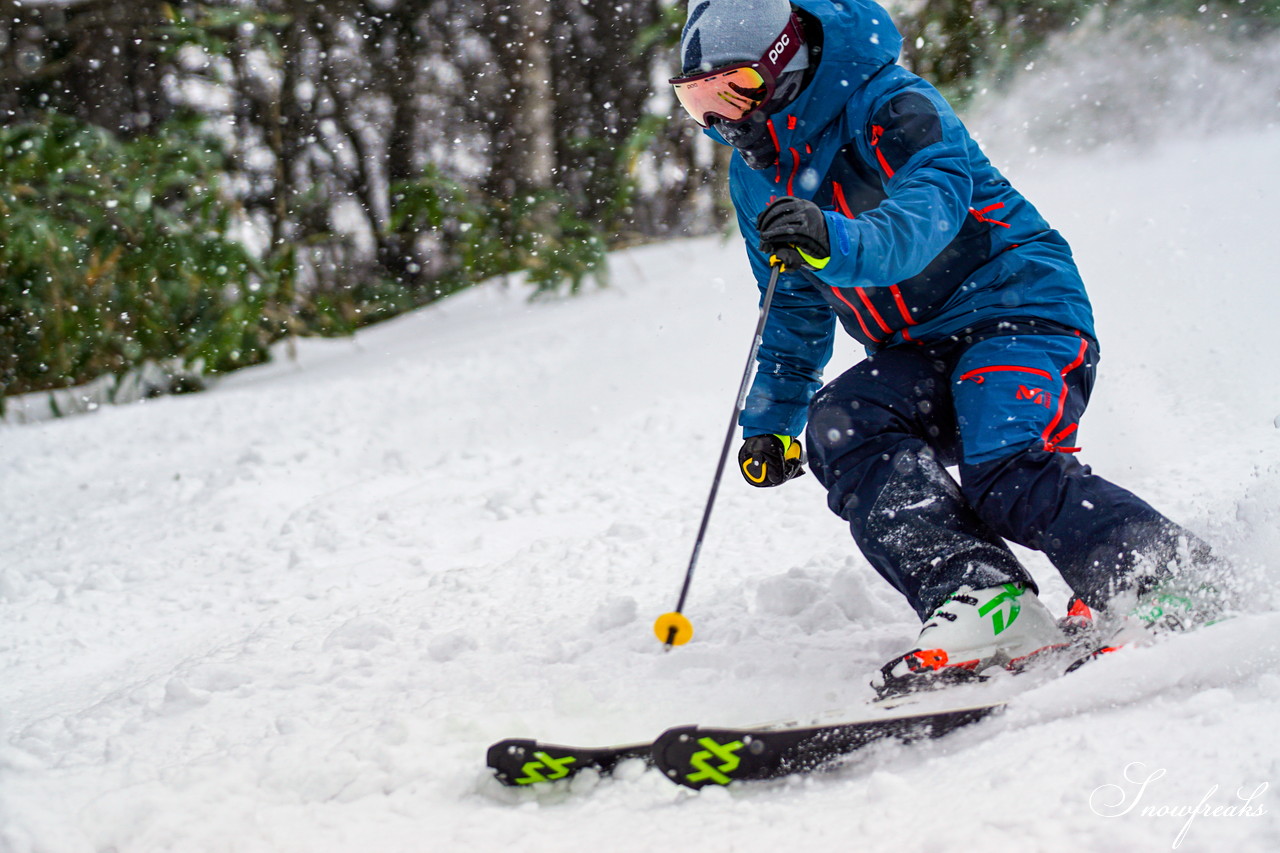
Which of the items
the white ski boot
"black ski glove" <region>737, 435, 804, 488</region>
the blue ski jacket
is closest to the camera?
the white ski boot

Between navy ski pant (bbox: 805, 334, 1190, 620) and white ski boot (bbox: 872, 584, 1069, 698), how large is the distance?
0.04 meters

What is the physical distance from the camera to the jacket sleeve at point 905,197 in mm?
1834

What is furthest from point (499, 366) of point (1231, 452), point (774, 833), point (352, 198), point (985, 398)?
point (352, 198)

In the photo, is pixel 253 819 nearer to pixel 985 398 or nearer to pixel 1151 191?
pixel 985 398

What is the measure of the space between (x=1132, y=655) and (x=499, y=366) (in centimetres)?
488

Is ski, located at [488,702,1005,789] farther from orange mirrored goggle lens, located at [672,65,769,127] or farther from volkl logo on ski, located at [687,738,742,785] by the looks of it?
orange mirrored goggle lens, located at [672,65,769,127]

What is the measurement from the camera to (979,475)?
1990 mm

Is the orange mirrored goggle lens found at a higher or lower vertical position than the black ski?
higher

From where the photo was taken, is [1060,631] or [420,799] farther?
[1060,631]

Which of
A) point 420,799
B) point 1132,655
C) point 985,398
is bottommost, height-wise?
point 420,799

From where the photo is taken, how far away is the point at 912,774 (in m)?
1.65

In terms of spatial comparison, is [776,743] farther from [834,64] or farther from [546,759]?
[834,64]

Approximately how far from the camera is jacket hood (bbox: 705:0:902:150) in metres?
→ 2.12

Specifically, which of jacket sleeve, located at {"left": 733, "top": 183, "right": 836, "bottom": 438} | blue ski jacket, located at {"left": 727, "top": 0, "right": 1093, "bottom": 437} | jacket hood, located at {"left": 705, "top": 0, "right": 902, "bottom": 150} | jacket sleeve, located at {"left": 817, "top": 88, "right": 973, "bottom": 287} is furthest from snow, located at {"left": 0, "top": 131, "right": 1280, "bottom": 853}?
jacket hood, located at {"left": 705, "top": 0, "right": 902, "bottom": 150}
